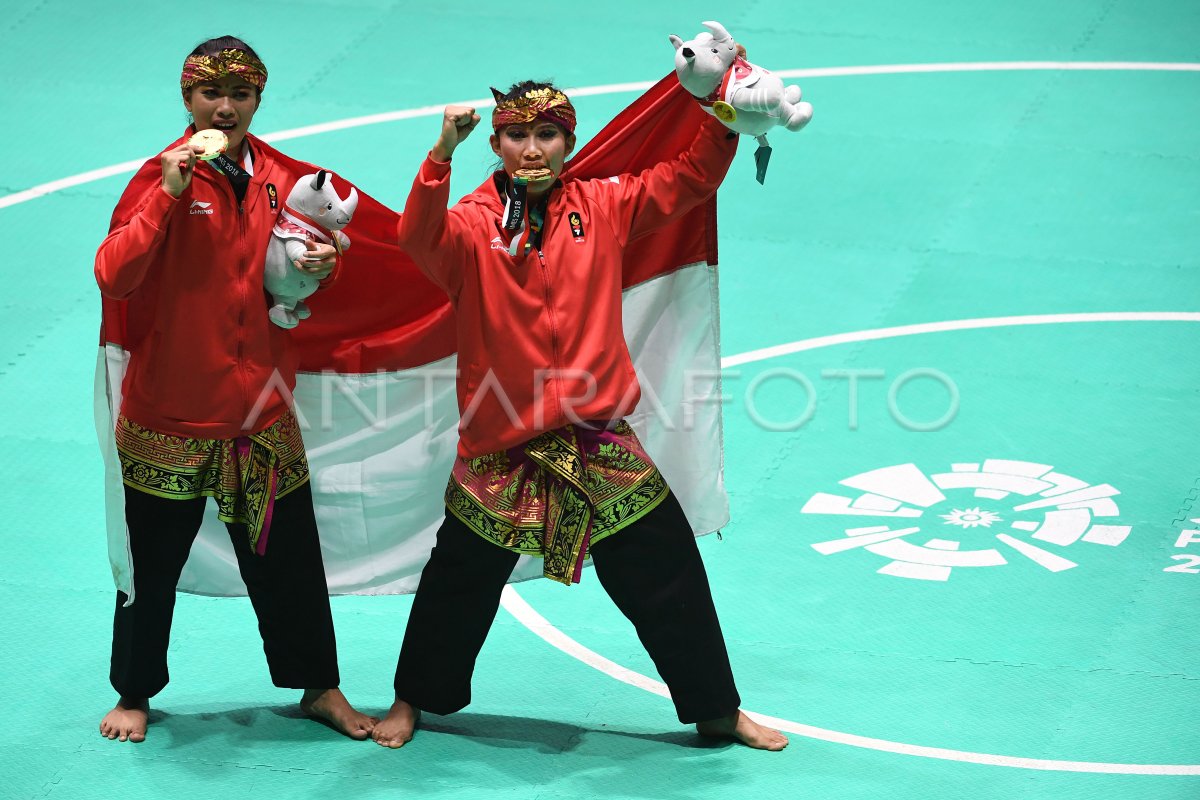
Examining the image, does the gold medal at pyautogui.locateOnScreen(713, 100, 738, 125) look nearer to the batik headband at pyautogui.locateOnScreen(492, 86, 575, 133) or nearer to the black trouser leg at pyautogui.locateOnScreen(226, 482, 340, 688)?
the batik headband at pyautogui.locateOnScreen(492, 86, 575, 133)

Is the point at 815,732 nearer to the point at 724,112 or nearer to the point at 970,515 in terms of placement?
the point at 970,515

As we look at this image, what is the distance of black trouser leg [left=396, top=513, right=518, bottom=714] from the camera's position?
19.1 feet

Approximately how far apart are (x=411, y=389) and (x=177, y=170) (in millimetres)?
1344

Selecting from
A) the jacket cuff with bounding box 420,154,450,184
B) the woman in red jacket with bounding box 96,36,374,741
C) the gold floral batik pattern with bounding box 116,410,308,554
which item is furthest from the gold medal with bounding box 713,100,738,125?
the gold floral batik pattern with bounding box 116,410,308,554

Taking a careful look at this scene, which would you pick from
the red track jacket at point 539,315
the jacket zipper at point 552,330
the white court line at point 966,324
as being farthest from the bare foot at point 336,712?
the white court line at point 966,324

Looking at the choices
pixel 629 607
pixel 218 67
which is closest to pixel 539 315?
pixel 629 607

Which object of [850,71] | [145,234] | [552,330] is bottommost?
[552,330]

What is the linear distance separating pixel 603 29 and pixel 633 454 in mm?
8077

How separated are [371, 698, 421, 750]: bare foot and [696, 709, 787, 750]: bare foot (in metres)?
0.98

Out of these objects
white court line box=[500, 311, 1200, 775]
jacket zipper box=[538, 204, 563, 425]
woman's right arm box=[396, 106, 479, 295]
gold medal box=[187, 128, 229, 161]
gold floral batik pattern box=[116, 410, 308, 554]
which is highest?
gold medal box=[187, 128, 229, 161]

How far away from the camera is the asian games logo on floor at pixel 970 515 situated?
7453 millimetres

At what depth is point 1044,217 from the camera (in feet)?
35.0

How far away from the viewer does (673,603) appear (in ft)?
19.1

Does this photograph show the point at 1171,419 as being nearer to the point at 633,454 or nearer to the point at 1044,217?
the point at 1044,217
